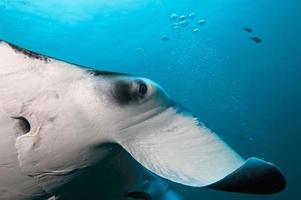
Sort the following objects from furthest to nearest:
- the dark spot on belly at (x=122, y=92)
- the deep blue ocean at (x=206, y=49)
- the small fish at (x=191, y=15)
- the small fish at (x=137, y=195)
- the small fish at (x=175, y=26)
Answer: the small fish at (x=175, y=26) < the small fish at (x=191, y=15) < the deep blue ocean at (x=206, y=49) < the small fish at (x=137, y=195) < the dark spot on belly at (x=122, y=92)

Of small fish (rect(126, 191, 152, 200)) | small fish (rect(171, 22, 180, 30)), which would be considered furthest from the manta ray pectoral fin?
small fish (rect(171, 22, 180, 30))

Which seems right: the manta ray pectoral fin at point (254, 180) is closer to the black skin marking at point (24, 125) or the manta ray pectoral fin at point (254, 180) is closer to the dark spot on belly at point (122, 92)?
the dark spot on belly at point (122, 92)

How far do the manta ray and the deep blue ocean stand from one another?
16253mm

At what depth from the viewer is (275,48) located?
124ft

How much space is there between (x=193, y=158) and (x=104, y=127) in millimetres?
453

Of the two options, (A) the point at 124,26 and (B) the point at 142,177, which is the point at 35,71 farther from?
(A) the point at 124,26

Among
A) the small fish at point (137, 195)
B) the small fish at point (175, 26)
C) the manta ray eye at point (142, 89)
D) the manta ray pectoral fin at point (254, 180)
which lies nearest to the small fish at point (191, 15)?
the small fish at point (175, 26)

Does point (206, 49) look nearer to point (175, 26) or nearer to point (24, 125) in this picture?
point (175, 26)

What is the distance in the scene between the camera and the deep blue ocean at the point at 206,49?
951 inches

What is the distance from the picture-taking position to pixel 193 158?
146cm

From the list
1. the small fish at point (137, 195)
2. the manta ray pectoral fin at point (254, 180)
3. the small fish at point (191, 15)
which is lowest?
the small fish at point (137, 195)

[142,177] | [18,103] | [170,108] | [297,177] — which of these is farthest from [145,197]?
[297,177]

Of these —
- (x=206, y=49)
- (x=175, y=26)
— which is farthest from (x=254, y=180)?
(x=206, y=49)

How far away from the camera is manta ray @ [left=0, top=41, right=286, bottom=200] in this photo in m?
1.38
